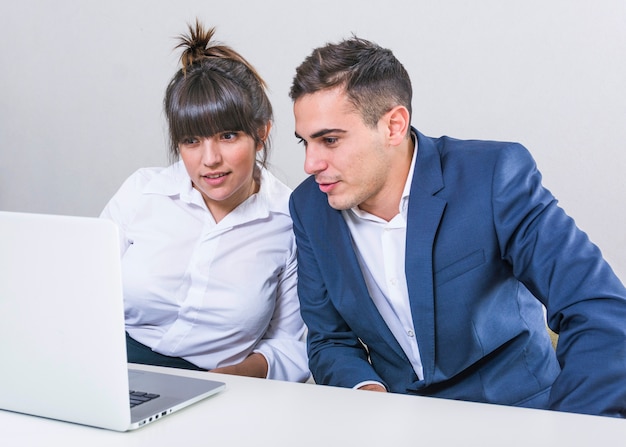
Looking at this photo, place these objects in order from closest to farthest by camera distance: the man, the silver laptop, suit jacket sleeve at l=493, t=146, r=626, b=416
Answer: the silver laptop
suit jacket sleeve at l=493, t=146, r=626, b=416
the man

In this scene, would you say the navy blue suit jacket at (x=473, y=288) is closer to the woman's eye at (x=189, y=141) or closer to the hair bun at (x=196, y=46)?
the woman's eye at (x=189, y=141)

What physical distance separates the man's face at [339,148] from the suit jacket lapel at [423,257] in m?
0.10

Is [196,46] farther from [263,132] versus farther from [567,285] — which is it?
[567,285]

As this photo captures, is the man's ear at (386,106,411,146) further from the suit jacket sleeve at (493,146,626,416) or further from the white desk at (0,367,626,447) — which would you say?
the white desk at (0,367,626,447)

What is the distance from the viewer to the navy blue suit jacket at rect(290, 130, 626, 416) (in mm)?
1375

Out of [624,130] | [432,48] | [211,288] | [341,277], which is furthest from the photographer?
[432,48]

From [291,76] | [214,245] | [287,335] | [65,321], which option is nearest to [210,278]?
[214,245]

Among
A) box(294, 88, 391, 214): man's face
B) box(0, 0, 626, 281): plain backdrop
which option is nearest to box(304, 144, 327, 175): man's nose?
box(294, 88, 391, 214): man's face

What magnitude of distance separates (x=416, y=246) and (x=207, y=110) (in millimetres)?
577

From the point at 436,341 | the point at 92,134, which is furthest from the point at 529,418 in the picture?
the point at 92,134

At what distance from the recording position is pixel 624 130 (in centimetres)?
255

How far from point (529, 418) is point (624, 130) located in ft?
5.78

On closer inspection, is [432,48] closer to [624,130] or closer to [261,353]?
[624,130]

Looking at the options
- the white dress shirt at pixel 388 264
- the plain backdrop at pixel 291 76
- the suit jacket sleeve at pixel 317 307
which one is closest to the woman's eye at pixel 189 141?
the suit jacket sleeve at pixel 317 307
